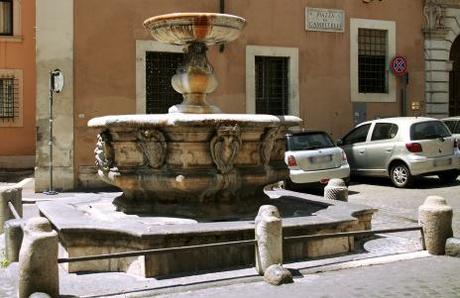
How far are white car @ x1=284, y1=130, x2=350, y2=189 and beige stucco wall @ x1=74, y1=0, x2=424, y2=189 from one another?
3.62 meters

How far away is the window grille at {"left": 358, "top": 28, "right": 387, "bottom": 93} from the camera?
1970cm

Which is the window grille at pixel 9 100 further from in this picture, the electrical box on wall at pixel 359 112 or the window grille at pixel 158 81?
the electrical box on wall at pixel 359 112

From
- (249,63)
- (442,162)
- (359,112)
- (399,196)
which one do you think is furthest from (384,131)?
(249,63)

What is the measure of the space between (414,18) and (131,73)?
951 centimetres

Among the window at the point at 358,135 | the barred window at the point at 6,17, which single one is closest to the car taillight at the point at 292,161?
the window at the point at 358,135

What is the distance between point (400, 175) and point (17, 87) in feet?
45.2

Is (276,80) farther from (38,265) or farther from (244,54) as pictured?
(38,265)

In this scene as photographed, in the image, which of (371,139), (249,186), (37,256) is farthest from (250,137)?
(371,139)

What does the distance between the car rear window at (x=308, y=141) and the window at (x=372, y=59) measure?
515 centimetres

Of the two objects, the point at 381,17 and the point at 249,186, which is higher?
the point at 381,17

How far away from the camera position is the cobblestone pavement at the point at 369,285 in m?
5.87

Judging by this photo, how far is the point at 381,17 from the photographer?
19.9m

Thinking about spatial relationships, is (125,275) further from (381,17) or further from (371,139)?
(381,17)

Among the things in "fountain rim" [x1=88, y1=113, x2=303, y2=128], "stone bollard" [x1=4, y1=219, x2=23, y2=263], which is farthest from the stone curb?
"stone bollard" [x1=4, y1=219, x2=23, y2=263]
